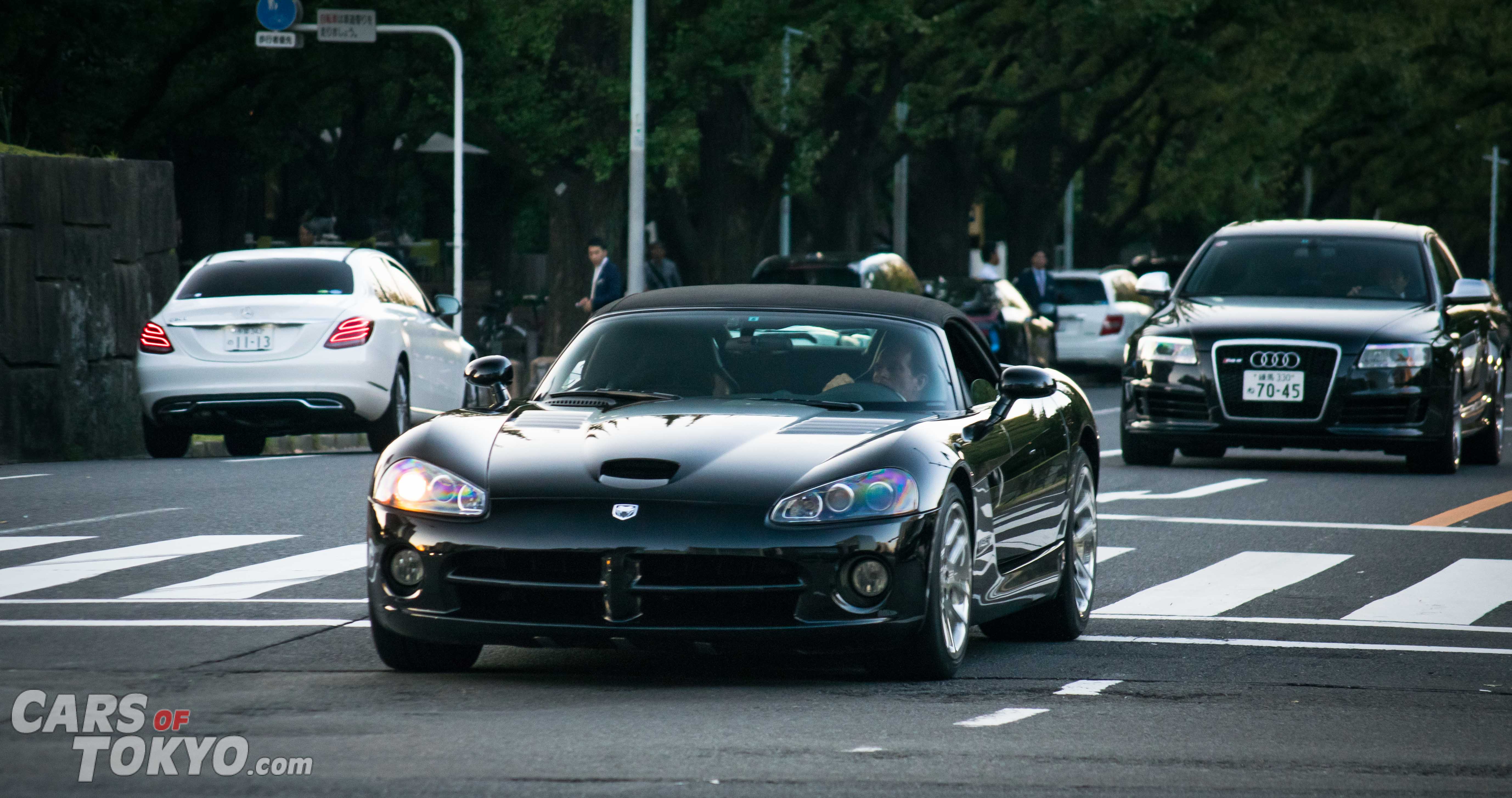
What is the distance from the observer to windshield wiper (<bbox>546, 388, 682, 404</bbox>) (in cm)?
796

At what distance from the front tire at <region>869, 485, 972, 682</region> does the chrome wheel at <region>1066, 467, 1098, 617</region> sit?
1249 millimetres

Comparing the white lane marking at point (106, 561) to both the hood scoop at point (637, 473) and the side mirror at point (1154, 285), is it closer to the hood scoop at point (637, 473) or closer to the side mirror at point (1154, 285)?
the hood scoop at point (637, 473)

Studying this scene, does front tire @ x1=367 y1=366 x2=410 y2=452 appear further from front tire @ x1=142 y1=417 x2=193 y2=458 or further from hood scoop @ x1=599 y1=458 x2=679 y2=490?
hood scoop @ x1=599 y1=458 x2=679 y2=490

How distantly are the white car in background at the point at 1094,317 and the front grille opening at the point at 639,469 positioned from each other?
2625cm

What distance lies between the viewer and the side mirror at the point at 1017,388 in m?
8.09

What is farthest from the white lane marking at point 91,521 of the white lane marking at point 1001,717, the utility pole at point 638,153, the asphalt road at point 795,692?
the utility pole at point 638,153

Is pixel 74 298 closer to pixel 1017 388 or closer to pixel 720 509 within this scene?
pixel 1017 388

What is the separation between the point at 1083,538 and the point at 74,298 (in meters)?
10.9

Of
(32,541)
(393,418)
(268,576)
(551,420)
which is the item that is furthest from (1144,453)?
(551,420)

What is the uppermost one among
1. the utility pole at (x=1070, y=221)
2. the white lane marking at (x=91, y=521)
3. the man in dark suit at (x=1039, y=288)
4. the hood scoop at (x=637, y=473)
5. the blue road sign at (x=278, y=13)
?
the blue road sign at (x=278, y=13)

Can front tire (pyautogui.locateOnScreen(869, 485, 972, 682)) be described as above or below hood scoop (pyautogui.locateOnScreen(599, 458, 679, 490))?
below

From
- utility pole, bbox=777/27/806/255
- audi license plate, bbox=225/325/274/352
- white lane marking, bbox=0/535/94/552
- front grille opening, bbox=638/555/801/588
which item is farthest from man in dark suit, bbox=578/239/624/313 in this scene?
front grille opening, bbox=638/555/801/588

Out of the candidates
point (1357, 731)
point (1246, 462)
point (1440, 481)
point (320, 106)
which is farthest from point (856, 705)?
point (320, 106)

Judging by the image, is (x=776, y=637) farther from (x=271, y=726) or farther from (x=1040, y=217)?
(x=1040, y=217)
